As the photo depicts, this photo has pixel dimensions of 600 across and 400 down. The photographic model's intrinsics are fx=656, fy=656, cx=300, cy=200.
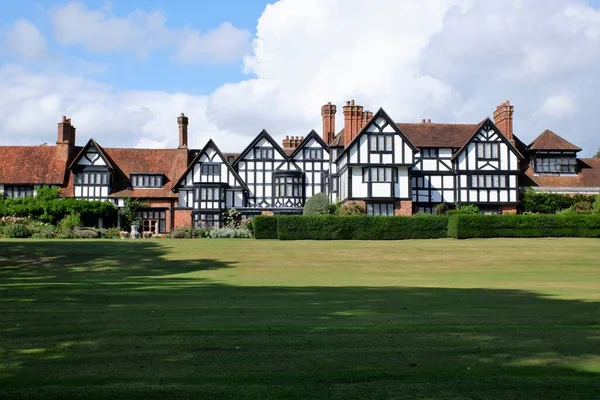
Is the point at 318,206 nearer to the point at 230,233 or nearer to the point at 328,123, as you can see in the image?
the point at 230,233

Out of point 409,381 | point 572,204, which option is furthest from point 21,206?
point 409,381

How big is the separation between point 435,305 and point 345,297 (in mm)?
2067

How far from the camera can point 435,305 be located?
39.8ft

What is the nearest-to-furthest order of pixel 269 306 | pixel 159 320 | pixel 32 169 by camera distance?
pixel 159 320, pixel 269 306, pixel 32 169

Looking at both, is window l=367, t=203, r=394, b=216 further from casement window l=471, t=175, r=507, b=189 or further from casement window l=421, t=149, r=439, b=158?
casement window l=471, t=175, r=507, b=189

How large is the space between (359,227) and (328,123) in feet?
58.5

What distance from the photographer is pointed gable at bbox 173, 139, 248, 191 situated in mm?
53250

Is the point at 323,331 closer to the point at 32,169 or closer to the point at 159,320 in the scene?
the point at 159,320

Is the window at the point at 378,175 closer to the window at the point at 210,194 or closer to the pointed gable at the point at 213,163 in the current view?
the pointed gable at the point at 213,163

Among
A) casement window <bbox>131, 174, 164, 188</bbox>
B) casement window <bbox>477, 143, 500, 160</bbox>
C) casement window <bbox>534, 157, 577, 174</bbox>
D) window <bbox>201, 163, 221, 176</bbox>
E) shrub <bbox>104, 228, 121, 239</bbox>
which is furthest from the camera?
casement window <bbox>131, 174, 164, 188</bbox>

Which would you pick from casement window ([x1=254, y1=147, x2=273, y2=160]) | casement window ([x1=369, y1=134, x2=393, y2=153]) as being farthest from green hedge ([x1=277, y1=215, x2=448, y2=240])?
casement window ([x1=254, y1=147, x2=273, y2=160])

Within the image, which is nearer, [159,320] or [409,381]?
[409,381]

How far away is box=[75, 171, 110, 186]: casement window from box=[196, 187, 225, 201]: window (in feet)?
26.3

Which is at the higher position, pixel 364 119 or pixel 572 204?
pixel 364 119
